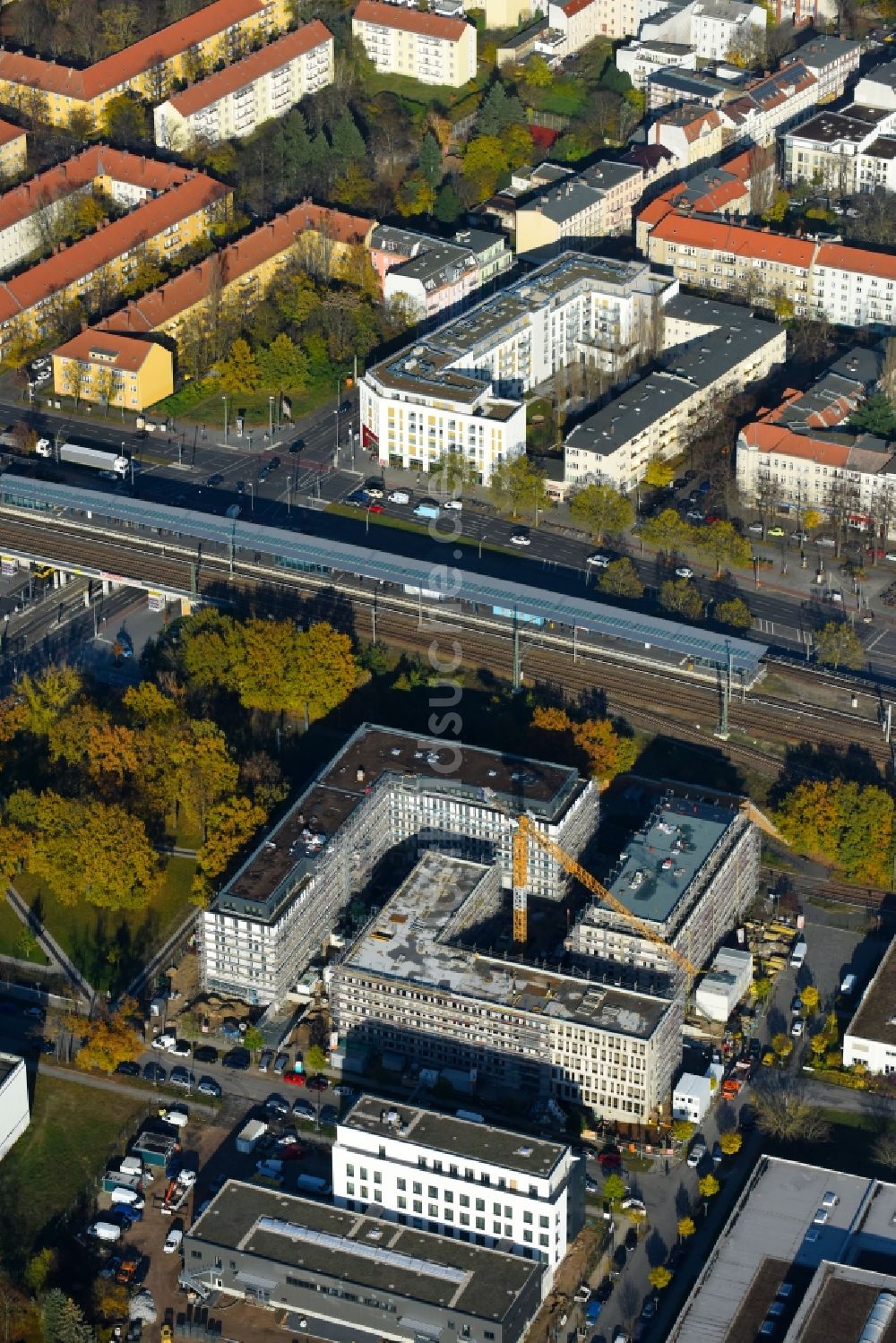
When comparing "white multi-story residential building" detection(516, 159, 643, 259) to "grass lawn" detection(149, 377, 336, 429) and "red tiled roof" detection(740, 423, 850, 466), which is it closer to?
"grass lawn" detection(149, 377, 336, 429)

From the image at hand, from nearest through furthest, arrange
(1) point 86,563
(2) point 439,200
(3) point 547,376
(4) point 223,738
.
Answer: (4) point 223,738 → (1) point 86,563 → (3) point 547,376 → (2) point 439,200

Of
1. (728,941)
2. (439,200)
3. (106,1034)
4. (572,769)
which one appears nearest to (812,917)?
(728,941)

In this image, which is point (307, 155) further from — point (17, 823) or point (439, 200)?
point (17, 823)

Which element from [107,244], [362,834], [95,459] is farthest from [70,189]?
[362,834]

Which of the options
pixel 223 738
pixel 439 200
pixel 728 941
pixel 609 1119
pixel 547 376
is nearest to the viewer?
pixel 609 1119

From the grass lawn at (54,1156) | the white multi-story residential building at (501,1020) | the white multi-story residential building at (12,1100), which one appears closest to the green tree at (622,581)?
the white multi-story residential building at (501,1020)

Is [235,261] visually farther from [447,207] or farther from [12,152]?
[12,152]

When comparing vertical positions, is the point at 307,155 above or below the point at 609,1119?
above
